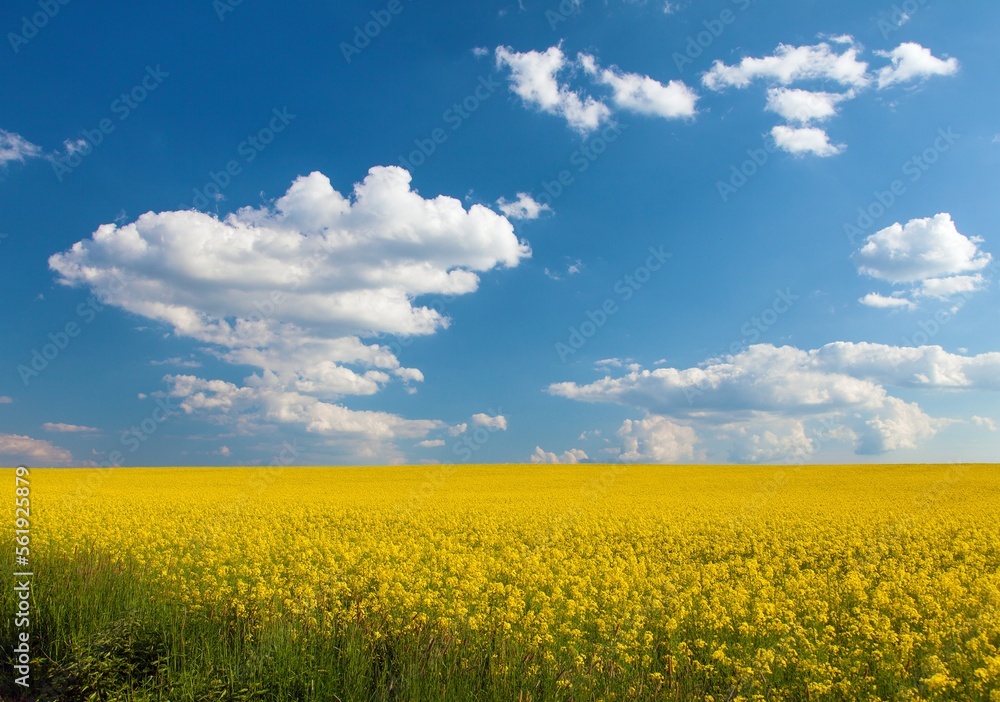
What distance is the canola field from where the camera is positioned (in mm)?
6863

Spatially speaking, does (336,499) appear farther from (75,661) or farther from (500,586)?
(75,661)

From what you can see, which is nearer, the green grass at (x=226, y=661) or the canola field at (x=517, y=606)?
the green grass at (x=226, y=661)

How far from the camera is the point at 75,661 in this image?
274 inches

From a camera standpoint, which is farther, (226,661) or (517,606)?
(517,606)

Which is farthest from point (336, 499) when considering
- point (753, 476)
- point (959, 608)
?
point (753, 476)

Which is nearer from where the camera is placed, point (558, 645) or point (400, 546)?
point (558, 645)

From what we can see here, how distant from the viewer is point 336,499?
26.3 metres

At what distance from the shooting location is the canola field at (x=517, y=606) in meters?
6.86

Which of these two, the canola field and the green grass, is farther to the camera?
the canola field

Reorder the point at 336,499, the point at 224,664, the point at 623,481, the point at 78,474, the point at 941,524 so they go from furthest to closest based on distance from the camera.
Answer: the point at 78,474 → the point at 623,481 → the point at 336,499 → the point at 941,524 → the point at 224,664

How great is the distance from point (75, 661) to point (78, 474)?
48.1 metres

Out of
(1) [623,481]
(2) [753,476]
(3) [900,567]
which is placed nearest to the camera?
(3) [900,567]

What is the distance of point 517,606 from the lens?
29.5ft

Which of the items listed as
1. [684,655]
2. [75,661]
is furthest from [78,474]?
[684,655]
